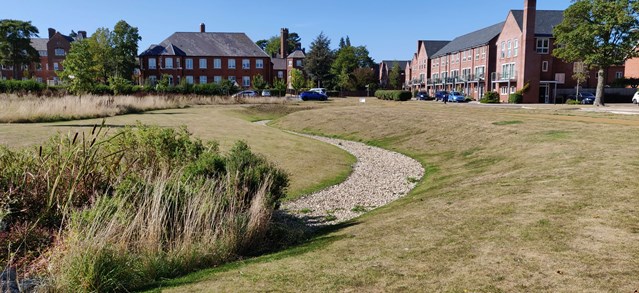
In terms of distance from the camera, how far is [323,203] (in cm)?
1523

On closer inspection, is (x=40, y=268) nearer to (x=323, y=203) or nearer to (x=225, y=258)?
(x=225, y=258)

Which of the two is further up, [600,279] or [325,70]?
→ [325,70]

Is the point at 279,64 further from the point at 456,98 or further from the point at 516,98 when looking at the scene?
Answer: the point at 516,98

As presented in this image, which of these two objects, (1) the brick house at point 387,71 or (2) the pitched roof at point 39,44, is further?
(1) the brick house at point 387,71

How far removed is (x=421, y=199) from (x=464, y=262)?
659cm

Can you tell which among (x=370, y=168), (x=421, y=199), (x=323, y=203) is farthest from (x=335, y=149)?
(x=421, y=199)

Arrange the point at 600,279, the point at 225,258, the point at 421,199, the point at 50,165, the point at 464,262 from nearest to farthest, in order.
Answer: the point at 600,279 < the point at 464,262 < the point at 225,258 < the point at 50,165 < the point at 421,199

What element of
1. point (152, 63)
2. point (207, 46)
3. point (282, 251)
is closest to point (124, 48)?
point (152, 63)

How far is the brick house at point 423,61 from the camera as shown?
108 meters

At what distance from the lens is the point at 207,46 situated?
91.9 metres

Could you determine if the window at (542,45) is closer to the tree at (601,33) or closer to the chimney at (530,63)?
the chimney at (530,63)

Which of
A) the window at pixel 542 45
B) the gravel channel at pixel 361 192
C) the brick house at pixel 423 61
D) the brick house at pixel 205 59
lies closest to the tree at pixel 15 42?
the brick house at pixel 205 59

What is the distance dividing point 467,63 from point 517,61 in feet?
61.0

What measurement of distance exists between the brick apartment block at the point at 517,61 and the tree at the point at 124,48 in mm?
60321
